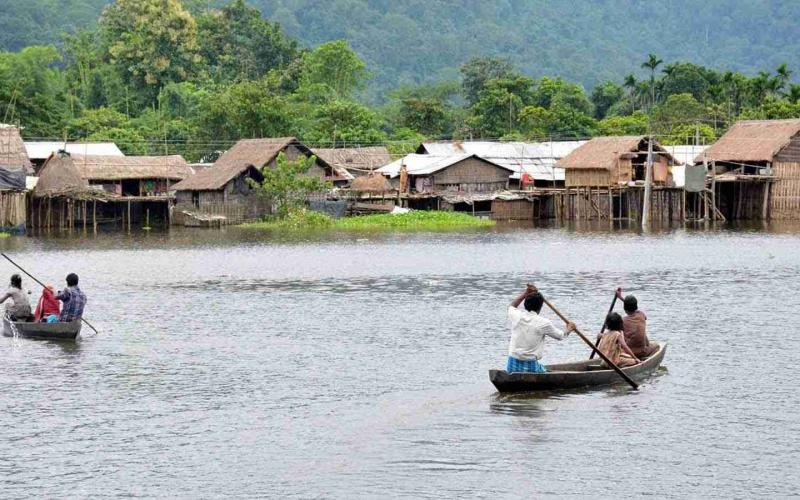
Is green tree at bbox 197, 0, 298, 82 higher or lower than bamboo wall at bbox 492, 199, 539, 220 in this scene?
higher

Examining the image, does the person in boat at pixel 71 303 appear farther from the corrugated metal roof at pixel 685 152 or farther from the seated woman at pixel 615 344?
the corrugated metal roof at pixel 685 152

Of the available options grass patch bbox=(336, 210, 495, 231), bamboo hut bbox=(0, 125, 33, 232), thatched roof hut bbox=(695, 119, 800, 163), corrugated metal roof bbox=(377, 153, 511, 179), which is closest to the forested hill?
corrugated metal roof bbox=(377, 153, 511, 179)

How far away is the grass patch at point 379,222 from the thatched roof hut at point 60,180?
26.6ft

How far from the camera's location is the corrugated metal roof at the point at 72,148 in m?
63.4

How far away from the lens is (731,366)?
64.1ft

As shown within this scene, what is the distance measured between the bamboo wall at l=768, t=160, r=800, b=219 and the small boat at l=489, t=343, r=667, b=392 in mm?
45224

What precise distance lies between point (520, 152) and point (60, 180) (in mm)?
25187

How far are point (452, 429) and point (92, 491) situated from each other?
452 centimetres

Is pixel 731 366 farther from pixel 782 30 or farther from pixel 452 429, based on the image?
pixel 782 30

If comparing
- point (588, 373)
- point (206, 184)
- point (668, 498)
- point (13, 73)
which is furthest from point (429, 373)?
point (13, 73)

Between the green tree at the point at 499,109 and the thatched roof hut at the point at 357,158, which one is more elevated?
the green tree at the point at 499,109

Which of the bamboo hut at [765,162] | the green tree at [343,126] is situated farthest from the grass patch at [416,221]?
the green tree at [343,126]

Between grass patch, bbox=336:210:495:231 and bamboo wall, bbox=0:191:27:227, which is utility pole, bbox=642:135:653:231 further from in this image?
bamboo wall, bbox=0:191:27:227

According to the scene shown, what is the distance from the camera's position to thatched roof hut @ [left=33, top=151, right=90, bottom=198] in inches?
2311
